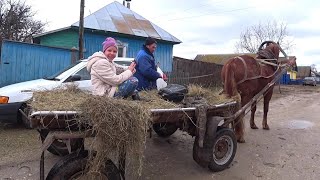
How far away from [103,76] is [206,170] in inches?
91.6

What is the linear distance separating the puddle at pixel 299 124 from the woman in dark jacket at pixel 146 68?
515 cm

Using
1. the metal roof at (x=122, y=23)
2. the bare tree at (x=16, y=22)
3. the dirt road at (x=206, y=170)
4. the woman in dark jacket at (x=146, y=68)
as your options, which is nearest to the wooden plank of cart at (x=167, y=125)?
the dirt road at (x=206, y=170)

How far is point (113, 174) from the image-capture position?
12.1ft

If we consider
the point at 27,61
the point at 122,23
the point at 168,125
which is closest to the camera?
the point at 168,125

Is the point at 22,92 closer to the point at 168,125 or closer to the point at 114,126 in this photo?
the point at 168,125

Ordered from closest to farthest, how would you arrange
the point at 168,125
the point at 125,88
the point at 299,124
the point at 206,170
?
the point at 125,88 → the point at 168,125 → the point at 206,170 → the point at 299,124

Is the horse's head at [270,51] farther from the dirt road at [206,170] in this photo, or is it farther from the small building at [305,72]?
the small building at [305,72]

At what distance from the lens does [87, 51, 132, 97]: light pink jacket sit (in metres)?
4.15

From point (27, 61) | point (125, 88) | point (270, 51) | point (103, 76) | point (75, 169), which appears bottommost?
point (75, 169)

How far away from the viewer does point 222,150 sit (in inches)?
208

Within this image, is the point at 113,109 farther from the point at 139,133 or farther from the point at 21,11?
the point at 21,11

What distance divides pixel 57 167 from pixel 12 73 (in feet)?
24.2

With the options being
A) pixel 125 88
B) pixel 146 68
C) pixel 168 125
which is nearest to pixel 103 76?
pixel 125 88

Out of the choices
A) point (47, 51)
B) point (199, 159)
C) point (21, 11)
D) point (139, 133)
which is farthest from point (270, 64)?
point (21, 11)
